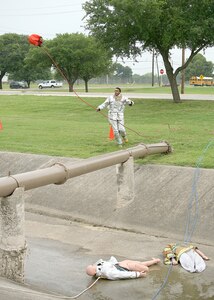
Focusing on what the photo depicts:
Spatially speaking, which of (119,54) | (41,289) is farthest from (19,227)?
(119,54)

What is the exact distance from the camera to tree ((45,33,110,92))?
201 ft

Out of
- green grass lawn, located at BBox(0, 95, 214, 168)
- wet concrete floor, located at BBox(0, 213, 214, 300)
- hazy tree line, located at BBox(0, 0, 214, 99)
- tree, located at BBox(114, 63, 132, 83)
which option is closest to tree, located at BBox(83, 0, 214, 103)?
hazy tree line, located at BBox(0, 0, 214, 99)

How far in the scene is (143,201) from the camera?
435 inches

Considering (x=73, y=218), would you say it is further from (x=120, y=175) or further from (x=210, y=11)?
(x=210, y=11)

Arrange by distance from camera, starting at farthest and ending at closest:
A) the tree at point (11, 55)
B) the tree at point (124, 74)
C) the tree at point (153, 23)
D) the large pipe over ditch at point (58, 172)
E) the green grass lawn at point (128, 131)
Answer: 1. the tree at point (124, 74)
2. the tree at point (11, 55)
3. the tree at point (153, 23)
4. the green grass lawn at point (128, 131)
5. the large pipe over ditch at point (58, 172)

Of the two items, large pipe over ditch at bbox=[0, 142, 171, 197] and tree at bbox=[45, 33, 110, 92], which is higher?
tree at bbox=[45, 33, 110, 92]

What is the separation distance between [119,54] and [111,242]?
23123 millimetres

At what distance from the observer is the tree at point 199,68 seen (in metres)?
112

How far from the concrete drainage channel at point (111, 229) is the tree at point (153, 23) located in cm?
1529

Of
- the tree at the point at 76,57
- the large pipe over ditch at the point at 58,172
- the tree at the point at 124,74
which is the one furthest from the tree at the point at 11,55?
the tree at the point at 124,74

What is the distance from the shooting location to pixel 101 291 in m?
7.53

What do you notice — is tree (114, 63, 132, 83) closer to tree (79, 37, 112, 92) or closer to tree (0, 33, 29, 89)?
tree (0, 33, 29, 89)

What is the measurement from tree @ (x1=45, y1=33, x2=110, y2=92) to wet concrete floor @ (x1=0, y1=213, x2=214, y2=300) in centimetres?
5050

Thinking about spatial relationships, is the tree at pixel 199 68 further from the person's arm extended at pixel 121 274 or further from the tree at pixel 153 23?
the person's arm extended at pixel 121 274
